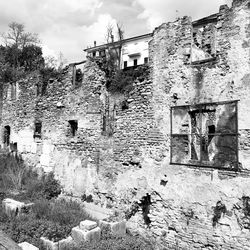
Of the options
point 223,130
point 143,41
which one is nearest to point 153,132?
point 223,130

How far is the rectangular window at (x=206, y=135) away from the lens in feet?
18.7

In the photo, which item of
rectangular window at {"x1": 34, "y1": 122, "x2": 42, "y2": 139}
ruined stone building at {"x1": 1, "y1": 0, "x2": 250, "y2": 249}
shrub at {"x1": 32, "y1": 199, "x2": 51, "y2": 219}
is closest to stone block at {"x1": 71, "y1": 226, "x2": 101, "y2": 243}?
shrub at {"x1": 32, "y1": 199, "x2": 51, "y2": 219}

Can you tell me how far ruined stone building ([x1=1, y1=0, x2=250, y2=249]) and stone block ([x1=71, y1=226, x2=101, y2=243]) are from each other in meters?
1.31

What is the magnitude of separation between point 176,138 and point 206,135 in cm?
73


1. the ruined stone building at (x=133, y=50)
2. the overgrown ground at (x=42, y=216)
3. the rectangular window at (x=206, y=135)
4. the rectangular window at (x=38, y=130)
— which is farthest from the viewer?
the ruined stone building at (x=133, y=50)

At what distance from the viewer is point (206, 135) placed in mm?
6141

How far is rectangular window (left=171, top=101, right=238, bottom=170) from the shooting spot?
18.7ft

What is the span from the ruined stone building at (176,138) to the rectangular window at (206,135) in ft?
0.07

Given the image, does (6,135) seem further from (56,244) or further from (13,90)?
(56,244)

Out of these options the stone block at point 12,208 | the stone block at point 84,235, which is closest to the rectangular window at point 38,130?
the stone block at point 12,208

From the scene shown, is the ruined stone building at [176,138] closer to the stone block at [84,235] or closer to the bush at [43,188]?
the bush at [43,188]

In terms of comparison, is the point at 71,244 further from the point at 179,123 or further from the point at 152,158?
the point at 179,123

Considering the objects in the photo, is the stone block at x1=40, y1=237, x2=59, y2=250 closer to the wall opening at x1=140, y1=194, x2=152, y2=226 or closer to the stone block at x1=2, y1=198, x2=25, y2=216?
the stone block at x1=2, y1=198, x2=25, y2=216

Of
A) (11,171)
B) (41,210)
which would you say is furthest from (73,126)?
(41,210)
